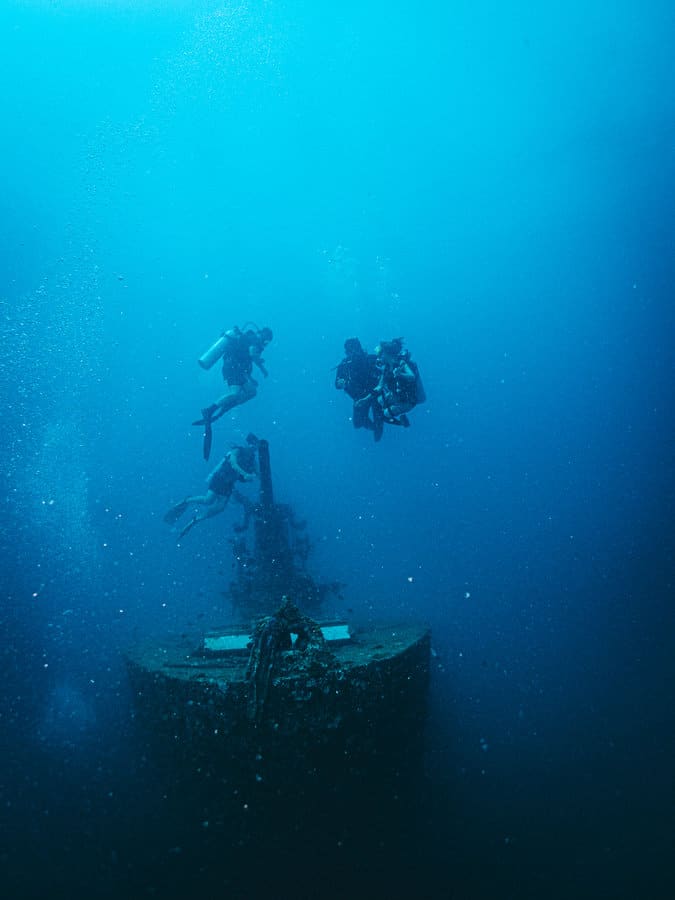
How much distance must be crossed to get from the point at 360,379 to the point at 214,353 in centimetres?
212

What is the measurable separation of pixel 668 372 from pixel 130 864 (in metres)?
51.2

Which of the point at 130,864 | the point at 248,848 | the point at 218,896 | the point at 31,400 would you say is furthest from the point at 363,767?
the point at 31,400

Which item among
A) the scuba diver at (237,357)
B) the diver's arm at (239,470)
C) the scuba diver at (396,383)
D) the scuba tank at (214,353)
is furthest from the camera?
the diver's arm at (239,470)

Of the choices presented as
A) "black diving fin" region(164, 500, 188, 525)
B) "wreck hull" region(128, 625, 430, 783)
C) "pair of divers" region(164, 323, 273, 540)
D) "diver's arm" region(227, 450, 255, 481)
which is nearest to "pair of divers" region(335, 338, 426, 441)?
"pair of divers" region(164, 323, 273, 540)

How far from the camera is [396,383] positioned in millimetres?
6340

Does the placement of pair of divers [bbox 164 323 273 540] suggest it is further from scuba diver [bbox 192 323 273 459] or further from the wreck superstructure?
the wreck superstructure

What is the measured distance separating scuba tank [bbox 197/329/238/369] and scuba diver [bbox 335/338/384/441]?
1.74m

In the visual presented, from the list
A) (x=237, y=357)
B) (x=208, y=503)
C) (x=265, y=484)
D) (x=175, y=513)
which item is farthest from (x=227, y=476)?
(x=237, y=357)

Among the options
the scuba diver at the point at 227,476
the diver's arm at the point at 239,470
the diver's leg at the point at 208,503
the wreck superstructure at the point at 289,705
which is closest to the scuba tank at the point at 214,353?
the scuba diver at the point at 227,476

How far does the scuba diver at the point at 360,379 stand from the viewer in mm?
6641

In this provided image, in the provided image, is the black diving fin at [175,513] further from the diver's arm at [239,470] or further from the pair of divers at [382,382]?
the pair of divers at [382,382]

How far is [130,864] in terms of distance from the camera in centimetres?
496

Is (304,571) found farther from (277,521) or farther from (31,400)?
(31,400)

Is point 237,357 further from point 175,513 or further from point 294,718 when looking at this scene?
point 294,718
